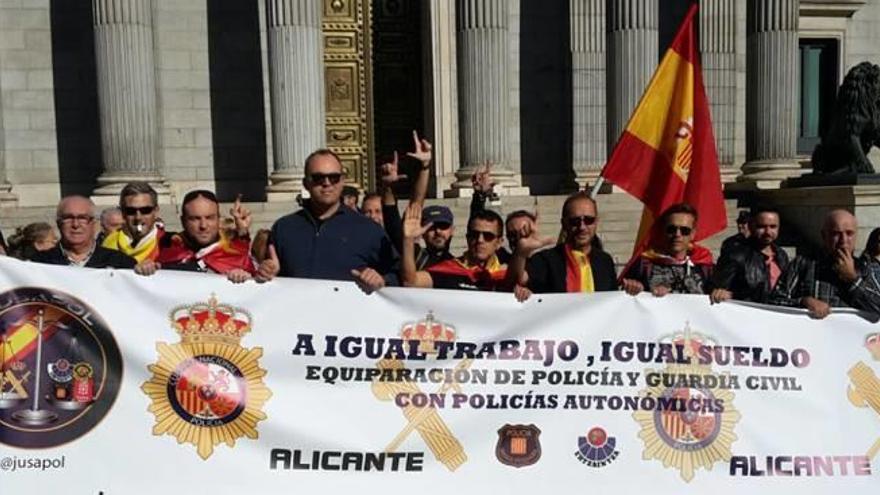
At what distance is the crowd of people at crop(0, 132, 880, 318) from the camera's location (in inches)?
193

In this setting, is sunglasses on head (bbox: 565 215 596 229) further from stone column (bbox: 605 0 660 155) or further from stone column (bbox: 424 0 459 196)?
stone column (bbox: 424 0 459 196)

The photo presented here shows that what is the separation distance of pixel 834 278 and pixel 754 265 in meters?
0.54

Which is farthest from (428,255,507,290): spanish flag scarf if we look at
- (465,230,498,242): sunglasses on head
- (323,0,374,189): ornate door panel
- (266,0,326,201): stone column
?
(323,0,374,189): ornate door panel

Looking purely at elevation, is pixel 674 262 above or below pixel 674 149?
below

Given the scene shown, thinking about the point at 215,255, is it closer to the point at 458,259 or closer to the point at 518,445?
the point at 458,259

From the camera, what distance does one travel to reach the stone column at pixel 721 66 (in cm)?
1834

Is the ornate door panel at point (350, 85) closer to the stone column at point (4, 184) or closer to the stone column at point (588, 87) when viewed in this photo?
the stone column at point (588, 87)

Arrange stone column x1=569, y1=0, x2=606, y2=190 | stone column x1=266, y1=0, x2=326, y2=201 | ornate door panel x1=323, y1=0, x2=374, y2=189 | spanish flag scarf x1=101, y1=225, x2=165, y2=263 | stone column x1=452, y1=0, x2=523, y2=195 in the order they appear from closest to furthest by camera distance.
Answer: spanish flag scarf x1=101, y1=225, x2=165, y2=263
stone column x1=266, y1=0, x2=326, y2=201
stone column x1=452, y1=0, x2=523, y2=195
stone column x1=569, y1=0, x2=606, y2=190
ornate door panel x1=323, y1=0, x2=374, y2=189

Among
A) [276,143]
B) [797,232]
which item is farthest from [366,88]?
[797,232]

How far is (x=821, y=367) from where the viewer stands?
5.01 m

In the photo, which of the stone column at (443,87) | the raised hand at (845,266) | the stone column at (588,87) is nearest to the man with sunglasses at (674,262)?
the raised hand at (845,266)

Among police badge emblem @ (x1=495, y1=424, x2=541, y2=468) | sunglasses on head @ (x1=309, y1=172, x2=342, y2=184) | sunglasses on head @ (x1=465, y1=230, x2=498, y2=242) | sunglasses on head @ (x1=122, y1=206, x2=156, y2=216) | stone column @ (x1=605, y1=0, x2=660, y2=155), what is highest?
stone column @ (x1=605, y1=0, x2=660, y2=155)

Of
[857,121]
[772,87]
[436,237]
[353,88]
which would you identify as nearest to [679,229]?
[436,237]

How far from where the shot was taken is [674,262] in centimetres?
534
